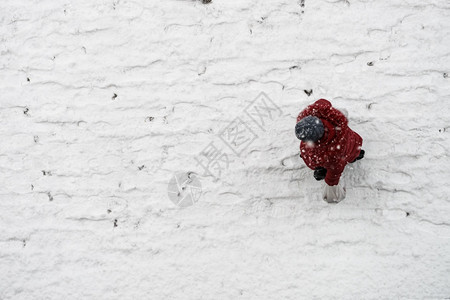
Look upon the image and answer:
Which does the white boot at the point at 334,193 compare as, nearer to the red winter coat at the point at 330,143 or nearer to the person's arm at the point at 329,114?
the red winter coat at the point at 330,143

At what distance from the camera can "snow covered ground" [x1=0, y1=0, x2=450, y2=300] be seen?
2.57 m

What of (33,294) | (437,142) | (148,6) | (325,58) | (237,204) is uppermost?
(148,6)

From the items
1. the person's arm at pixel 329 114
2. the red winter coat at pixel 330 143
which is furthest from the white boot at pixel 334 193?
the person's arm at pixel 329 114

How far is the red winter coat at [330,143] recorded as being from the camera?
209cm

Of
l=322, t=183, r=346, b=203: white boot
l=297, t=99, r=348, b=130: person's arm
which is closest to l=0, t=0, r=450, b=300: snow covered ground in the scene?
l=322, t=183, r=346, b=203: white boot

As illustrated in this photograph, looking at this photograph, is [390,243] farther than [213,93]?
No

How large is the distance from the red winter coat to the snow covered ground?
1.44 ft

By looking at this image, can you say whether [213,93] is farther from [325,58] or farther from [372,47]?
[372,47]

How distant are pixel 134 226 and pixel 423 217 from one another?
1.98m

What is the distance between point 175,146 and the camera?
108 inches

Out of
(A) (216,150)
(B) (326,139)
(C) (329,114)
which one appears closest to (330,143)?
(B) (326,139)

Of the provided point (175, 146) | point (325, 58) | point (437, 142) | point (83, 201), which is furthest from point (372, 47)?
point (83, 201)

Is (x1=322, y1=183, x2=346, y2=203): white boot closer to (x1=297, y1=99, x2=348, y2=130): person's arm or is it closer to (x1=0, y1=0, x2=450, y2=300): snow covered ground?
(x1=0, y1=0, x2=450, y2=300): snow covered ground

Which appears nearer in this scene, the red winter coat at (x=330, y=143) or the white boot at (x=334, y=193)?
the red winter coat at (x=330, y=143)
